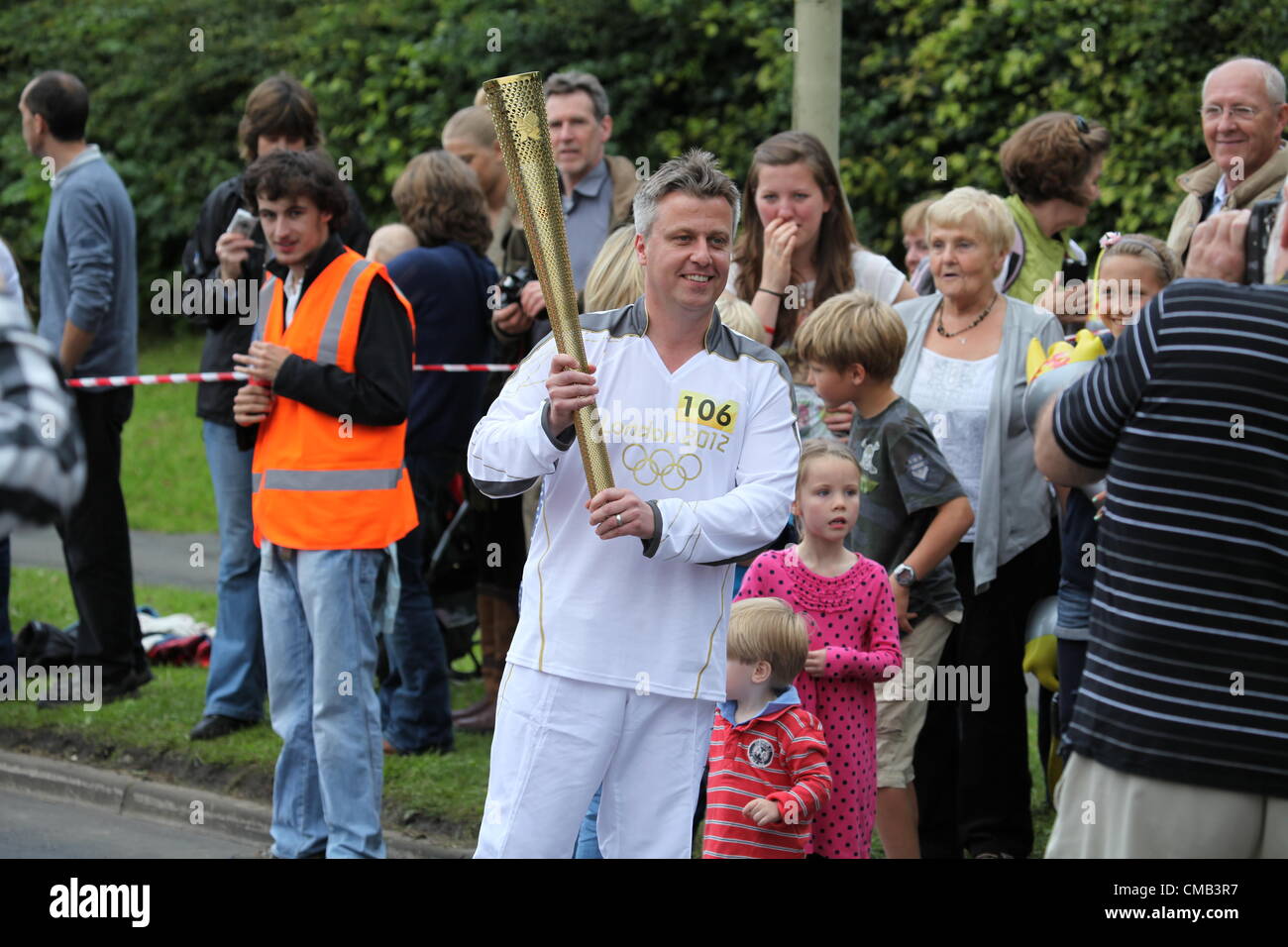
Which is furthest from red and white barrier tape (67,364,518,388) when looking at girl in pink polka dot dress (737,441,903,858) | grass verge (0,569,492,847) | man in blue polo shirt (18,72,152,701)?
girl in pink polka dot dress (737,441,903,858)

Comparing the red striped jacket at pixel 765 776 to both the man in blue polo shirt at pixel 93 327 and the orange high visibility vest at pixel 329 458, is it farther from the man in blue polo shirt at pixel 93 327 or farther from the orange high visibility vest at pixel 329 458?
the man in blue polo shirt at pixel 93 327

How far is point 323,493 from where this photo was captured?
5.82 meters

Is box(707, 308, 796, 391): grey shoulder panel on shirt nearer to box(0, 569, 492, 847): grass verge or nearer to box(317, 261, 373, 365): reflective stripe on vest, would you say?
box(317, 261, 373, 365): reflective stripe on vest

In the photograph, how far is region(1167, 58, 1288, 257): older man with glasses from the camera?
20.6 ft

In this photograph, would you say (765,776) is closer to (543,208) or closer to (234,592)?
(543,208)

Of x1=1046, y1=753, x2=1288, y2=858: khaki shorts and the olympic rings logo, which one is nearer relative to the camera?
x1=1046, y1=753, x2=1288, y2=858: khaki shorts

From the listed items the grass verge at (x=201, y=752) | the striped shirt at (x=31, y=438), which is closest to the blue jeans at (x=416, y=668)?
the grass verge at (x=201, y=752)

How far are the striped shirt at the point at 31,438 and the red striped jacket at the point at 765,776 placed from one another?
283 cm

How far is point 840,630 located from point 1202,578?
210 centimetres

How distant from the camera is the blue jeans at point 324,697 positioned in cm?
581

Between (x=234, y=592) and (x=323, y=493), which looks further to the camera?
(x=234, y=592)

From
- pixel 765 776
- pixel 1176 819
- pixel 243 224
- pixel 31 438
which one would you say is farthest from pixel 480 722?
pixel 31 438

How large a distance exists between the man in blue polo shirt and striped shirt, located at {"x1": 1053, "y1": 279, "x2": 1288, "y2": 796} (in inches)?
232
